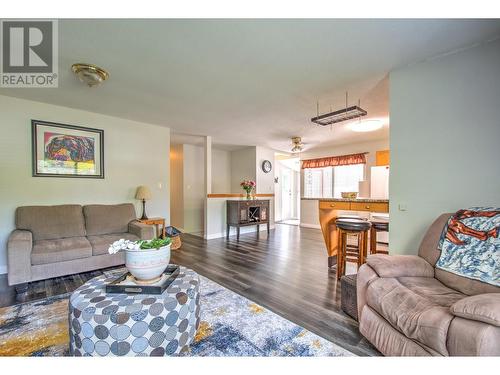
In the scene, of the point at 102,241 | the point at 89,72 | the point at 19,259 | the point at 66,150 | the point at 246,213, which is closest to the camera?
the point at 89,72

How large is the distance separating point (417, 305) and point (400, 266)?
0.43m

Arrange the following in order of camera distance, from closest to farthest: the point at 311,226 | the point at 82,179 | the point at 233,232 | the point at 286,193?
the point at 82,179 → the point at 233,232 → the point at 311,226 → the point at 286,193

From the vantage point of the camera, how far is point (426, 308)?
124 cm

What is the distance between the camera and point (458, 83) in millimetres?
1975

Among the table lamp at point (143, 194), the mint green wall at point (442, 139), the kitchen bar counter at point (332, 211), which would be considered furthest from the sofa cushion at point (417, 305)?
the table lamp at point (143, 194)

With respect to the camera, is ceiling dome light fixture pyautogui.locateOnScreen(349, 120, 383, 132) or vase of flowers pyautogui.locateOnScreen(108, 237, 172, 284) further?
ceiling dome light fixture pyautogui.locateOnScreen(349, 120, 383, 132)

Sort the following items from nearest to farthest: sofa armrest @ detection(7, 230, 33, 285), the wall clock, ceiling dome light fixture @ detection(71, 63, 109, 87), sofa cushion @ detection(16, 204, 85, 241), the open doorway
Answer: ceiling dome light fixture @ detection(71, 63, 109, 87) → sofa armrest @ detection(7, 230, 33, 285) → sofa cushion @ detection(16, 204, 85, 241) → the wall clock → the open doorway

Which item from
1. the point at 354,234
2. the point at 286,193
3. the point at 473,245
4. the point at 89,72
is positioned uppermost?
the point at 89,72

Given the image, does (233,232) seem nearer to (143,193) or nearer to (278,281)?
(143,193)

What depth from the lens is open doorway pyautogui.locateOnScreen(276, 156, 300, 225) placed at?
789 centimetres

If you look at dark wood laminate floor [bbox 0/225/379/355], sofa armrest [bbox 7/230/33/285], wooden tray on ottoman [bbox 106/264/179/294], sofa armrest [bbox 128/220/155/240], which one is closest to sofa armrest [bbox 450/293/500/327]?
dark wood laminate floor [bbox 0/225/379/355]

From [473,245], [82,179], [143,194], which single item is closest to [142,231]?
[143,194]

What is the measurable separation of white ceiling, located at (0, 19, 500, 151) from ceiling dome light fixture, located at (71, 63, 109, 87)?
2.7 inches

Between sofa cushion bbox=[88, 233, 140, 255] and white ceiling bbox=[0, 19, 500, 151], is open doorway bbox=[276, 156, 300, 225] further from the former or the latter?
sofa cushion bbox=[88, 233, 140, 255]
